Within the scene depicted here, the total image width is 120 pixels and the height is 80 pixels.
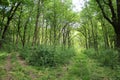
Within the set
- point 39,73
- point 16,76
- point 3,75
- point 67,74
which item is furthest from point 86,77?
point 3,75

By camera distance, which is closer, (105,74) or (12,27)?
(105,74)

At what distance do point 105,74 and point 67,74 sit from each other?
6.96ft

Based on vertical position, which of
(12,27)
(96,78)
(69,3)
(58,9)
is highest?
(69,3)

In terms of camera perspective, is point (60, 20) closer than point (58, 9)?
No

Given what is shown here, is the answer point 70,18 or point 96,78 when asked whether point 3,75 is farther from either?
point 70,18

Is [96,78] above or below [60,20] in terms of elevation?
below

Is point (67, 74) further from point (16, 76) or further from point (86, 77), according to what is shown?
point (16, 76)

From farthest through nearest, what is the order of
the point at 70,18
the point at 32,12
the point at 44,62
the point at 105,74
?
the point at 70,18 → the point at 32,12 → the point at 44,62 → the point at 105,74

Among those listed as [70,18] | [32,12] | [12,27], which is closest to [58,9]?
[32,12]

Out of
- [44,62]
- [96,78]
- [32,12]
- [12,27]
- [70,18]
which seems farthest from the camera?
[70,18]

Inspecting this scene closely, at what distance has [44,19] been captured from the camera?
30891 millimetres

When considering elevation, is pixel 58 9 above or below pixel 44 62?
above

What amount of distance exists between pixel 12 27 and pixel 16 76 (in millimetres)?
23134

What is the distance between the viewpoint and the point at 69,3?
31047mm
